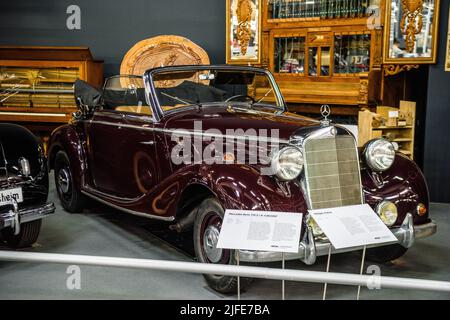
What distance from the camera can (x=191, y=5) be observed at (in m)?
7.14

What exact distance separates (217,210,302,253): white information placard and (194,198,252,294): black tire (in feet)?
1.37

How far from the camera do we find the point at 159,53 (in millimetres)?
6840

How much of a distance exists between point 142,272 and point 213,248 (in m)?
0.58

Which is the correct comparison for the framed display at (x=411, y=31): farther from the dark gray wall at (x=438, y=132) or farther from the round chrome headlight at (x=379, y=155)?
the round chrome headlight at (x=379, y=155)

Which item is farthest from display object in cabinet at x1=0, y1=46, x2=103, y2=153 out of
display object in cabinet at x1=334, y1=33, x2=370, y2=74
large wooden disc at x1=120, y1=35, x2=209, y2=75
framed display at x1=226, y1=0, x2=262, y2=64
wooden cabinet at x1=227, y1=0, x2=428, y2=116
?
display object in cabinet at x1=334, y1=33, x2=370, y2=74

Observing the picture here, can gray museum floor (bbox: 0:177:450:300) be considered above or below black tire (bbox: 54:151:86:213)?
below

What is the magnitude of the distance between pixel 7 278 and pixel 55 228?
1.12 m

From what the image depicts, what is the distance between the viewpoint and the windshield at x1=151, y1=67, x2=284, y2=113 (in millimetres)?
3914

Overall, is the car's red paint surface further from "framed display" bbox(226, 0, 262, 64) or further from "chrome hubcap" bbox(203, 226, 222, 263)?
"framed display" bbox(226, 0, 262, 64)

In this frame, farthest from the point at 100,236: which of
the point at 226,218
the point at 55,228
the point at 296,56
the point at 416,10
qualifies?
the point at 416,10

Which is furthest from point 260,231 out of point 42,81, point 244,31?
point 42,81

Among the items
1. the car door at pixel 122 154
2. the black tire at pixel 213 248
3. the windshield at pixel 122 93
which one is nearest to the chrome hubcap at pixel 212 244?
the black tire at pixel 213 248
